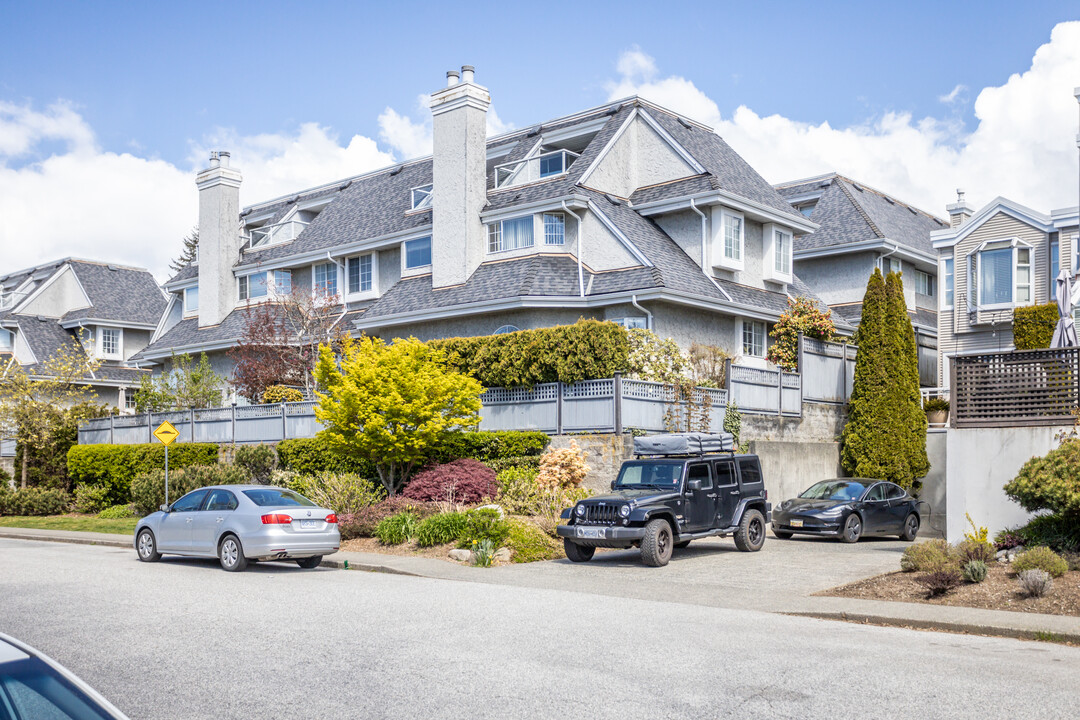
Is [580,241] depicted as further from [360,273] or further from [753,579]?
[753,579]

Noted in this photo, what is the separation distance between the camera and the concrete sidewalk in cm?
1099

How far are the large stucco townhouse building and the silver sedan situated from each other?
23518mm

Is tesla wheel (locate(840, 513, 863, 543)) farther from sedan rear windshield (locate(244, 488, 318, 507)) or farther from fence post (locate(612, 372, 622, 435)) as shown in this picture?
sedan rear windshield (locate(244, 488, 318, 507))

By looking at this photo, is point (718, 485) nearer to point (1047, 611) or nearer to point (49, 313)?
point (1047, 611)

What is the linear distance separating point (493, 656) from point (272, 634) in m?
2.55

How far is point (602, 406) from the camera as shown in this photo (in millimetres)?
22125

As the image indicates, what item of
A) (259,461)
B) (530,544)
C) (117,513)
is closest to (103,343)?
(117,513)

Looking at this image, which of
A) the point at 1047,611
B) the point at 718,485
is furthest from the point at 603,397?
the point at 1047,611

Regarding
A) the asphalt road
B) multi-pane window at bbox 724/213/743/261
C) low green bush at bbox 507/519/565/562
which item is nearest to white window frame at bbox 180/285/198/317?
multi-pane window at bbox 724/213/743/261

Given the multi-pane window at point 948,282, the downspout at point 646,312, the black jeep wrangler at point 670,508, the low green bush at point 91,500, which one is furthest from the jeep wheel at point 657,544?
the low green bush at point 91,500

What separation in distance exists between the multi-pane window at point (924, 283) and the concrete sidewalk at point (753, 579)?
827 inches

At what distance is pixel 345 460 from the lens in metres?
25.3

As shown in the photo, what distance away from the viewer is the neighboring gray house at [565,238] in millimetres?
27641

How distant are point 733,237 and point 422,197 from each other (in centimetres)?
1106
